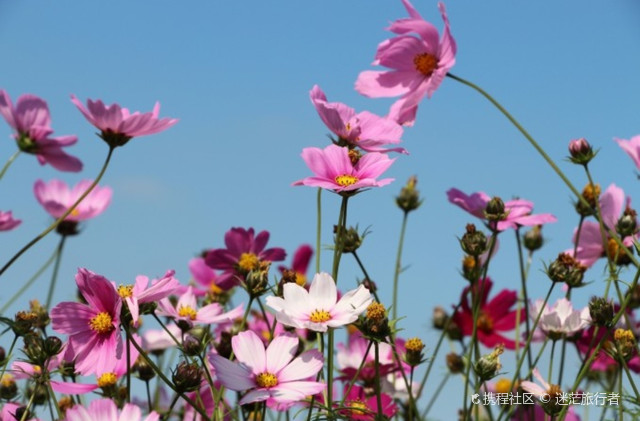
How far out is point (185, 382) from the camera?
1.01 meters

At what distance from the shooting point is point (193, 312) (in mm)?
1346

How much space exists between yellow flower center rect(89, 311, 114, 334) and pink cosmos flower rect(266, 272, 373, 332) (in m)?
0.18

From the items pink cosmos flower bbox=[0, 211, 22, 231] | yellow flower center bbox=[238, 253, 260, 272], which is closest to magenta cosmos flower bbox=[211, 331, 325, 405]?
yellow flower center bbox=[238, 253, 260, 272]

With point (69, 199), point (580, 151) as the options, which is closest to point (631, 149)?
point (580, 151)

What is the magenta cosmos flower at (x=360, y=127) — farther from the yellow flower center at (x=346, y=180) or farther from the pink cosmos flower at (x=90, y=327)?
the pink cosmos flower at (x=90, y=327)

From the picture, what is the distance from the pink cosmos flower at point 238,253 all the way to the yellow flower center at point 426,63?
0.43m

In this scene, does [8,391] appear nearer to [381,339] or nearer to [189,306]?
[189,306]

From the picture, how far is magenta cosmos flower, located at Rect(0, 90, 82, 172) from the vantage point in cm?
144

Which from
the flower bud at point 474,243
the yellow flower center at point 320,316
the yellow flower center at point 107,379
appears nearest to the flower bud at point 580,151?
the flower bud at point 474,243

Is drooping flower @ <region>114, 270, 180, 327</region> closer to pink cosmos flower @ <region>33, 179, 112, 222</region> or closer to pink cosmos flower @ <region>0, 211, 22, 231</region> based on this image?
pink cosmos flower @ <region>0, 211, 22, 231</region>

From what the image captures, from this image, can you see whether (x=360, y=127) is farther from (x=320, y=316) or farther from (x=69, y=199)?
(x=69, y=199)

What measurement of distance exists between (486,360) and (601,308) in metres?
0.19

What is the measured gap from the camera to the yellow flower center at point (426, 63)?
1.35m

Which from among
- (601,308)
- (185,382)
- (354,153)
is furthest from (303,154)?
(601,308)
